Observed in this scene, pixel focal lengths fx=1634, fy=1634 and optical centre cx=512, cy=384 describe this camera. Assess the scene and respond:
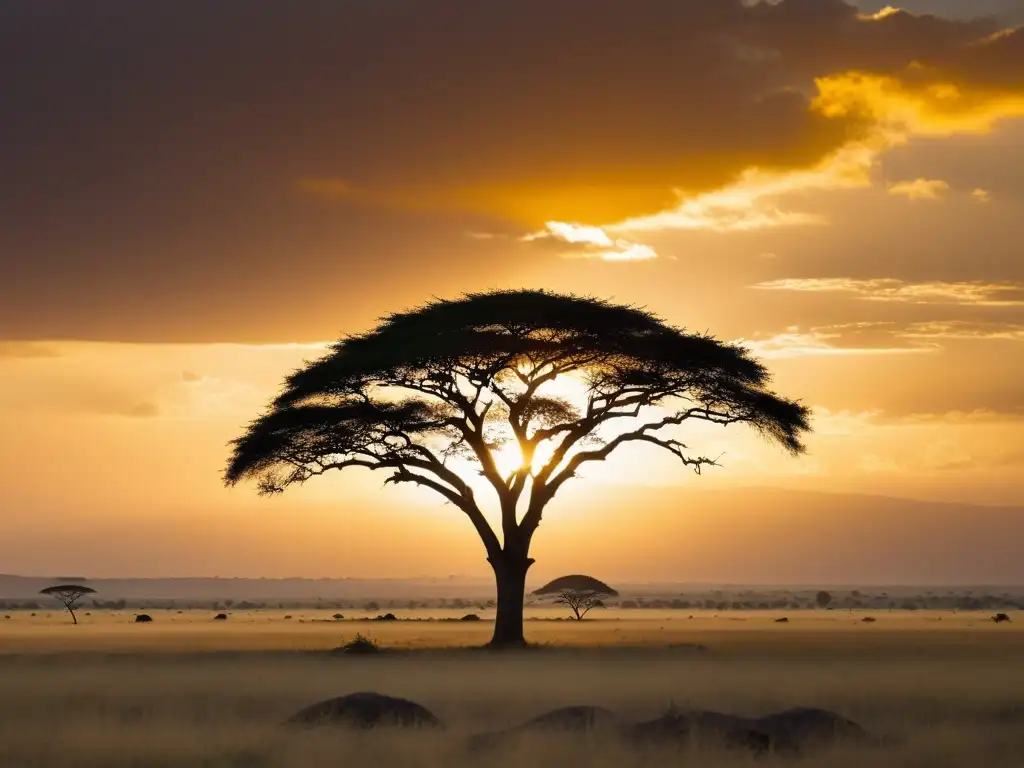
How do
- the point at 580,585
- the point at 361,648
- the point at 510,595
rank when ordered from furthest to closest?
1. the point at 580,585
2. the point at 510,595
3. the point at 361,648

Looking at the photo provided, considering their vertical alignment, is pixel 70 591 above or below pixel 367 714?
above

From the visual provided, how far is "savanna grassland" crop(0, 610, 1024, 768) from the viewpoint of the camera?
21.8 meters

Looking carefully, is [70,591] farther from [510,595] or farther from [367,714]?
[367,714]

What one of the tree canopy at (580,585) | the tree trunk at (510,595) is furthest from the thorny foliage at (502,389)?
the tree canopy at (580,585)

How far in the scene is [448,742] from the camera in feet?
74.9

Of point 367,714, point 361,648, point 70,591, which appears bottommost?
point 367,714

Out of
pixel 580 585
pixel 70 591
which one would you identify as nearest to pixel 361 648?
pixel 580 585

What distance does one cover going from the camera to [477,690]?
109 feet

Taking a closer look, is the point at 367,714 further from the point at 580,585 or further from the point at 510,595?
the point at 580,585

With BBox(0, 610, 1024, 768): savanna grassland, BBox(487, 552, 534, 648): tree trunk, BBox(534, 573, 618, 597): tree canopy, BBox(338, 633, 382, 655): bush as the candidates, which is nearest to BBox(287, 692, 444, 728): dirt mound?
BBox(0, 610, 1024, 768): savanna grassland

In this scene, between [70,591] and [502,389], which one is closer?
[502,389]

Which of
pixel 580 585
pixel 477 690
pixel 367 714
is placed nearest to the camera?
pixel 367 714

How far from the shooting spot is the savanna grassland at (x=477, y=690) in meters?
21.8

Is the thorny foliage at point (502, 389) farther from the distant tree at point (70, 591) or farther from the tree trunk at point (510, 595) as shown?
the distant tree at point (70, 591)
